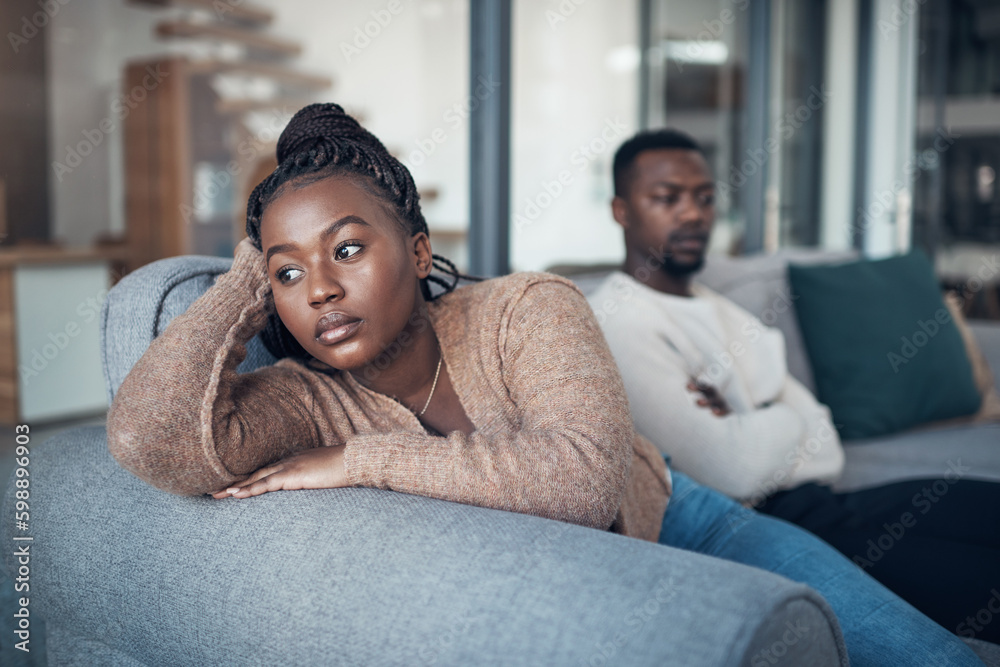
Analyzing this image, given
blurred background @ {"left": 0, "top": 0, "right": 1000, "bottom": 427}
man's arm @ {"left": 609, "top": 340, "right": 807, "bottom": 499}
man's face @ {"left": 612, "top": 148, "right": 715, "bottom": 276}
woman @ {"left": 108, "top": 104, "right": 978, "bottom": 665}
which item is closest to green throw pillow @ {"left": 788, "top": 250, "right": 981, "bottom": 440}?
man's face @ {"left": 612, "top": 148, "right": 715, "bottom": 276}

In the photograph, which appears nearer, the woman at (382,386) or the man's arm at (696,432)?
the woman at (382,386)

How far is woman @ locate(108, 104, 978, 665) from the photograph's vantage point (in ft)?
3.05

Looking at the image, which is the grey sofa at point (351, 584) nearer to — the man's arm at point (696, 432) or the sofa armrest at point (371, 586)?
the sofa armrest at point (371, 586)

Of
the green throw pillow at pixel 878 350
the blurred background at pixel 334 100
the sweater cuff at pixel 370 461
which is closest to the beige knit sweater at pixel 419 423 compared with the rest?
the sweater cuff at pixel 370 461

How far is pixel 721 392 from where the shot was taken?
1.79m

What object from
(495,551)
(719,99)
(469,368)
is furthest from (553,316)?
(719,99)

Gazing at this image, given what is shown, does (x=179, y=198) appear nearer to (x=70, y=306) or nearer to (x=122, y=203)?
(x=122, y=203)

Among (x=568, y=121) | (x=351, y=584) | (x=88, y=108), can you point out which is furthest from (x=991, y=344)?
(x=88, y=108)

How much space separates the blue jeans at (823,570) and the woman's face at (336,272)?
2.04 feet

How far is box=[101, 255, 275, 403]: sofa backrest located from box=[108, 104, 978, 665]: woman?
11 centimetres

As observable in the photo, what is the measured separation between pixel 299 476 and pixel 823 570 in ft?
2.49

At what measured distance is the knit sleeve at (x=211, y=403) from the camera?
933mm

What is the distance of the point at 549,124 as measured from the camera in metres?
3.29

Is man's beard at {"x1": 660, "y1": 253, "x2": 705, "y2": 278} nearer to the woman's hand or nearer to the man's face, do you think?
the man's face
